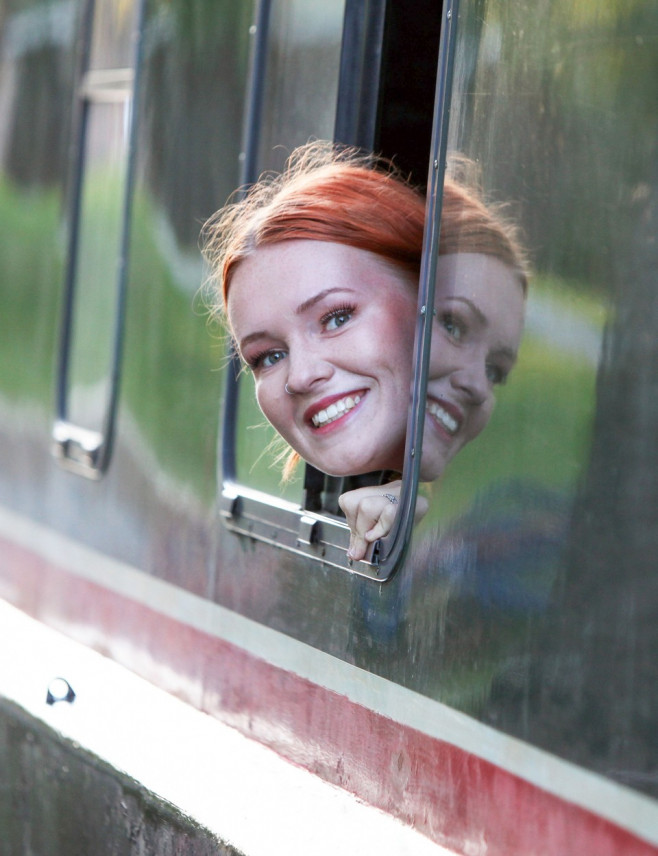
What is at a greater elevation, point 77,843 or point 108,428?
point 108,428

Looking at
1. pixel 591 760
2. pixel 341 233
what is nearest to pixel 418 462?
pixel 341 233

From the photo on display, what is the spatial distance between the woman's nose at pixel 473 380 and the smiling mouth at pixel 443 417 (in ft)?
0.14

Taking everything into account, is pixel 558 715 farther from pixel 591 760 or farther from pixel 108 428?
pixel 108 428

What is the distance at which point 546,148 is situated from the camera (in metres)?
1.59

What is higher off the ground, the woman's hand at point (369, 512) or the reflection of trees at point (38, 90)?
the reflection of trees at point (38, 90)

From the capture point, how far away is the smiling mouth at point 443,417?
178cm

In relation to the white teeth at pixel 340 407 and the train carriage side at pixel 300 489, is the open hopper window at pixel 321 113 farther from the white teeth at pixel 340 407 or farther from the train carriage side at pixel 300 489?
the white teeth at pixel 340 407

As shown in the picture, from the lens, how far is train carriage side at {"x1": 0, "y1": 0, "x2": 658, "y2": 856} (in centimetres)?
147

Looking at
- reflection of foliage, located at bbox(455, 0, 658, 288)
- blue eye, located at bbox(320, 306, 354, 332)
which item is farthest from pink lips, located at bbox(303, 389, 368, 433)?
reflection of foliage, located at bbox(455, 0, 658, 288)

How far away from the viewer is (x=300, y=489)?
2.23 meters

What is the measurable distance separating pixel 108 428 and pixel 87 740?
2.64 feet

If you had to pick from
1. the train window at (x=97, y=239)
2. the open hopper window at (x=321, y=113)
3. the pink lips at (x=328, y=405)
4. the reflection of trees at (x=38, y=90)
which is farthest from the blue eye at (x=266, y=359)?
the reflection of trees at (x=38, y=90)

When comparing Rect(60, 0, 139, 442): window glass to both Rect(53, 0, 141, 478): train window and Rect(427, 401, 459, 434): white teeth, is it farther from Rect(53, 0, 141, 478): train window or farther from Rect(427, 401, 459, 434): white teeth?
Rect(427, 401, 459, 434): white teeth

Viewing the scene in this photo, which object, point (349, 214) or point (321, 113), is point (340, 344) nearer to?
point (349, 214)
